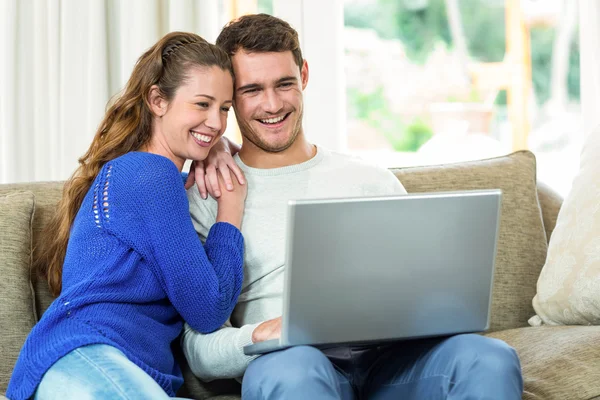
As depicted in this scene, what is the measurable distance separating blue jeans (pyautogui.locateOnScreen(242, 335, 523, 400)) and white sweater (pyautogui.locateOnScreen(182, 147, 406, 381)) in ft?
0.47

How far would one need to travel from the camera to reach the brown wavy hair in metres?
1.80

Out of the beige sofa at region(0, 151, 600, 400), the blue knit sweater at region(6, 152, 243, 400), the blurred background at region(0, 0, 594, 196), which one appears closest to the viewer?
the blue knit sweater at region(6, 152, 243, 400)

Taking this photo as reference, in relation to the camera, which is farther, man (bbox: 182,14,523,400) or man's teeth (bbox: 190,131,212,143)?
man's teeth (bbox: 190,131,212,143)

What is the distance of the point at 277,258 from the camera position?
6.09 ft

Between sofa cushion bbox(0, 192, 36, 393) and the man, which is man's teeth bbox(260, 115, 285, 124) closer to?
the man

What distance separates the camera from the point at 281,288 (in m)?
1.82

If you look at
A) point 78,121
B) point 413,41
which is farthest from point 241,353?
point 413,41

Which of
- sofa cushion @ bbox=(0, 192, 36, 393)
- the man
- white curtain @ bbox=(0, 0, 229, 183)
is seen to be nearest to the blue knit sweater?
the man

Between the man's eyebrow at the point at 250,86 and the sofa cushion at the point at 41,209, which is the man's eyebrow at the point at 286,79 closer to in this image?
the man's eyebrow at the point at 250,86

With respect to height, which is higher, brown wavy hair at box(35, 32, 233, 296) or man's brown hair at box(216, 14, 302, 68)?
man's brown hair at box(216, 14, 302, 68)

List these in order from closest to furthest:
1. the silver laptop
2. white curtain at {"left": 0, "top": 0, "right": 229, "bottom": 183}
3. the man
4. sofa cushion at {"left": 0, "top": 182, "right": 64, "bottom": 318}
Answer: the silver laptop, the man, sofa cushion at {"left": 0, "top": 182, "right": 64, "bottom": 318}, white curtain at {"left": 0, "top": 0, "right": 229, "bottom": 183}

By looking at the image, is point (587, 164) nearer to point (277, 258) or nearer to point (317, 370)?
point (277, 258)

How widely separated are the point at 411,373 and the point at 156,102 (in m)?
0.81

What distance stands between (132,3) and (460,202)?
5.97 feet
